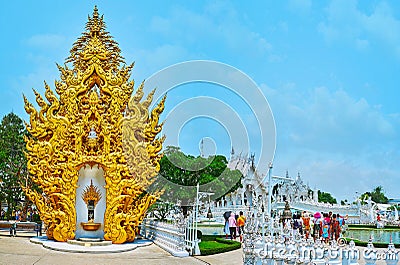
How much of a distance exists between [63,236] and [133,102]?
4.92 metres

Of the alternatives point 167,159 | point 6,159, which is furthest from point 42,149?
point 167,159

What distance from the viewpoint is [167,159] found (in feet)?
85.5

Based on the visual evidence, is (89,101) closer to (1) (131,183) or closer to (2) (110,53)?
(2) (110,53)

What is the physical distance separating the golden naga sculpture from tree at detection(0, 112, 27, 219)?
9.30 meters

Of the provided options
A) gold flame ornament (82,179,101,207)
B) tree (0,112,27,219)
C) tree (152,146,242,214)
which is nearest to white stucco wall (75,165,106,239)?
gold flame ornament (82,179,101,207)

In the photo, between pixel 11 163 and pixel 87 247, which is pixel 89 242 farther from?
pixel 11 163

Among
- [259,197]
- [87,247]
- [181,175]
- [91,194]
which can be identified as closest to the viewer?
[87,247]

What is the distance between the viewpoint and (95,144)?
47.4ft

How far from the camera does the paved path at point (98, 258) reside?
1047 cm

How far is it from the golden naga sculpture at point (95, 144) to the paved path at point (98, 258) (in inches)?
55.1

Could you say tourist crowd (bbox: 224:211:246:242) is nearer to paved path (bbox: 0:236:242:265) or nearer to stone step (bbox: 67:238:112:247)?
paved path (bbox: 0:236:242:265)

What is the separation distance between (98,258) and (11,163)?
14321mm

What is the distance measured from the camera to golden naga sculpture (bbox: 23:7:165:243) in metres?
14.1

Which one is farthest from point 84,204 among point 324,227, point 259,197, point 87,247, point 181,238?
point 259,197
